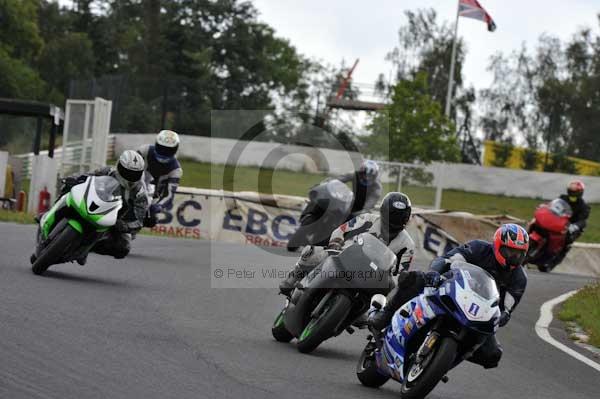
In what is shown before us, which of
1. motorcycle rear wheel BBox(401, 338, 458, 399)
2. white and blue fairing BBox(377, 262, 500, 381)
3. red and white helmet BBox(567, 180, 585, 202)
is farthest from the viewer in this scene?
red and white helmet BBox(567, 180, 585, 202)

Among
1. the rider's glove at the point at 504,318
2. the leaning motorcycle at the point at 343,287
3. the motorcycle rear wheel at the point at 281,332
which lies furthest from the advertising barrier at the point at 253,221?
the rider's glove at the point at 504,318

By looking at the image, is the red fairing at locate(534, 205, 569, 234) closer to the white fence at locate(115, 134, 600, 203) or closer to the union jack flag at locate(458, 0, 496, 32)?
the union jack flag at locate(458, 0, 496, 32)

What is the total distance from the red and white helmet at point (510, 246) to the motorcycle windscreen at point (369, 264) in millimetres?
1042

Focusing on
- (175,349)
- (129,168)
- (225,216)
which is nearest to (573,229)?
(225,216)

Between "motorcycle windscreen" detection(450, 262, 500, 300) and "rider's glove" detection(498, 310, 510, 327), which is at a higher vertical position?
"motorcycle windscreen" detection(450, 262, 500, 300)

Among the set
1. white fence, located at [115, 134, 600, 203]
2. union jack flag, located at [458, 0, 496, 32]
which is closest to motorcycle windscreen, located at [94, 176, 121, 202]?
union jack flag, located at [458, 0, 496, 32]

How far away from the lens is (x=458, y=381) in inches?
368

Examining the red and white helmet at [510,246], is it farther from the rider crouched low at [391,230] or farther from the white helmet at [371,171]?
the white helmet at [371,171]

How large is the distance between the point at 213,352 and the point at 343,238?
167cm

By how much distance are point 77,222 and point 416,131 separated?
101 feet

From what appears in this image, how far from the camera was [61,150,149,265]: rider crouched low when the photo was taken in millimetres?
13414

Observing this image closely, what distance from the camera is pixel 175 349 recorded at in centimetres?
889

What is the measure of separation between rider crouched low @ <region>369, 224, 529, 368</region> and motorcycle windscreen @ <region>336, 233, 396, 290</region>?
0.53 metres

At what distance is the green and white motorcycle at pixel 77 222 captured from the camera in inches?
487
